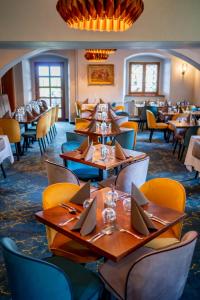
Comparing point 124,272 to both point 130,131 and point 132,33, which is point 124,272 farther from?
point 132,33

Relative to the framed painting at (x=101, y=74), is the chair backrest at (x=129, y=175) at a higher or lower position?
lower

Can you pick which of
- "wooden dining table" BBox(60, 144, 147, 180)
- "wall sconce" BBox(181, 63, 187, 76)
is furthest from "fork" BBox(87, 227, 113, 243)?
"wall sconce" BBox(181, 63, 187, 76)

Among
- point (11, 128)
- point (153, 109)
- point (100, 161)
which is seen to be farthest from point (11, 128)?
point (153, 109)

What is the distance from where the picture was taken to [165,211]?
8.31 feet

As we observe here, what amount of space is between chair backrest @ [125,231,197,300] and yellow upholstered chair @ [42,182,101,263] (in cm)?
54

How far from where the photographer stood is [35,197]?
4.86m

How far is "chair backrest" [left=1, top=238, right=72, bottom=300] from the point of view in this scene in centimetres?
174

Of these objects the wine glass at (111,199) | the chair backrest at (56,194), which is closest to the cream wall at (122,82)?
the chair backrest at (56,194)

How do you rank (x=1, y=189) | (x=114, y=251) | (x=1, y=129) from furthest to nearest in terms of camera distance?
(x=1, y=129) → (x=1, y=189) → (x=114, y=251)

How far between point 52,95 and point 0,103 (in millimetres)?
3791

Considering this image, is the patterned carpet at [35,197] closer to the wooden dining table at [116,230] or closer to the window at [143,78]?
the wooden dining table at [116,230]

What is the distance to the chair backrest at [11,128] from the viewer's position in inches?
263

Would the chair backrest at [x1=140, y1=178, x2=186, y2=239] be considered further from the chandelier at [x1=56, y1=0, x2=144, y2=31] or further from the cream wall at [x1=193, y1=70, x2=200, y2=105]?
the cream wall at [x1=193, y1=70, x2=200, y2=105]

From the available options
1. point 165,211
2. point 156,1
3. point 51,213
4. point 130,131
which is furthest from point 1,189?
point 156,1
